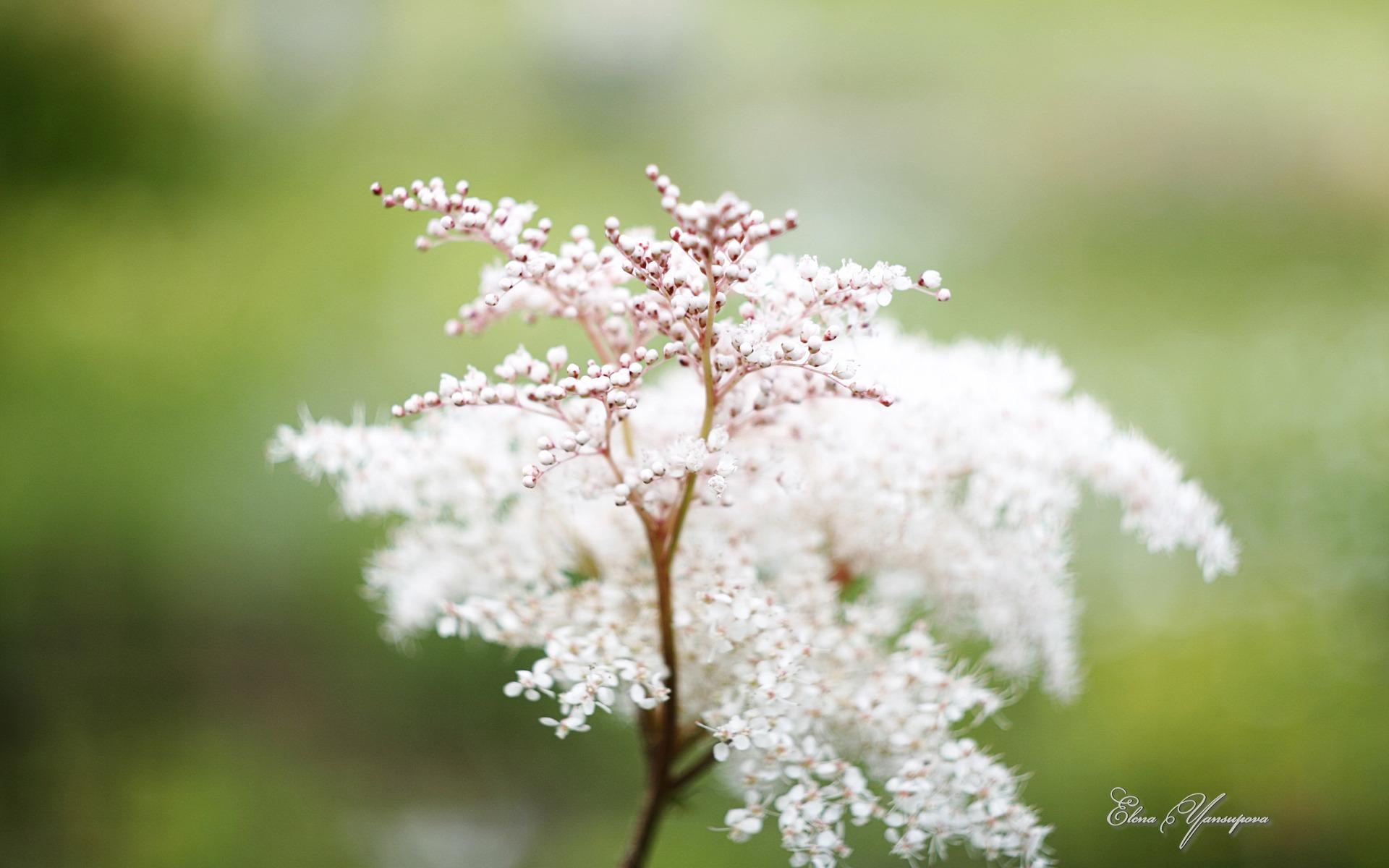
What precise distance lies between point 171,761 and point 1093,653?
1635mm

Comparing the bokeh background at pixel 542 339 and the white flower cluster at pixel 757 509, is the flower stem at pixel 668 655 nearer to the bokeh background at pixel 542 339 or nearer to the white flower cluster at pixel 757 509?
the white flower cluster at pixel 757 509

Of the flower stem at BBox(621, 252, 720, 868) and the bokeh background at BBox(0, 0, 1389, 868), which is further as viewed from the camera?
the bokeh background at BBox(0, 0, 1389, 868)

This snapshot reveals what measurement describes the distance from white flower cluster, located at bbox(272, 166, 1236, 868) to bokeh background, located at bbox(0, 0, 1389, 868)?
352mm

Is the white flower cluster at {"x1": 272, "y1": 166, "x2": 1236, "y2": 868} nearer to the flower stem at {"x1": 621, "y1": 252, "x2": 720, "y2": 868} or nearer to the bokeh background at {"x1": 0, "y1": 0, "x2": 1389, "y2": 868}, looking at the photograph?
the flower stem at {"x1": 621, "y1": 252, "x2": 720, "y2": 868}

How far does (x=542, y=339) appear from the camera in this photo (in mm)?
2301

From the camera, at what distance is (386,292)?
2438 mm

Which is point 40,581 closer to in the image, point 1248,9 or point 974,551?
point 974,551

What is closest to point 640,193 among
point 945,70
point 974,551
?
point 945,70

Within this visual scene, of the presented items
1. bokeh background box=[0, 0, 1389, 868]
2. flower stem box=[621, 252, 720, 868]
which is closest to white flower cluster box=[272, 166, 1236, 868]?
flower stem box=[621, 252, 720, 868]

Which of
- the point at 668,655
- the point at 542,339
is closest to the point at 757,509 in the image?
the point at 668,655

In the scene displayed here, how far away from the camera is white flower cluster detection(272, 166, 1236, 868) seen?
0.54m

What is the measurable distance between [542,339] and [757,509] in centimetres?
168

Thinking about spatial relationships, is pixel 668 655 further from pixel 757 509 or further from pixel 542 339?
pixel 542 339

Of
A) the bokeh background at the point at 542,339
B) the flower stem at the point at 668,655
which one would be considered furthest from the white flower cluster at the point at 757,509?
the bokeh background at the point at 542,339
